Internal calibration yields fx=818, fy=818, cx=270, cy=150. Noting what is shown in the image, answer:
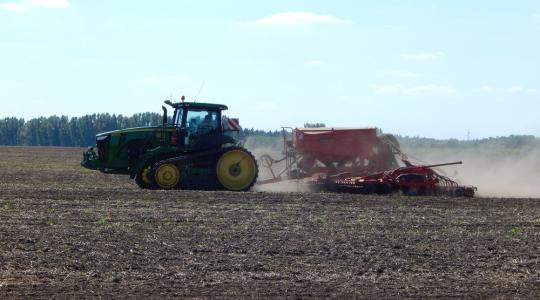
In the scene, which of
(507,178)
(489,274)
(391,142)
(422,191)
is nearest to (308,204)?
(422,191)

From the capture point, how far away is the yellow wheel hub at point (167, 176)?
2314 cm

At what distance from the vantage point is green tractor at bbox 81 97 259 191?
23547 mm

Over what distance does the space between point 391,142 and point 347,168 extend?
1596 mm

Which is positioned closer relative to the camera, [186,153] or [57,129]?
[186,153]

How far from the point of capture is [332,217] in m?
16.5

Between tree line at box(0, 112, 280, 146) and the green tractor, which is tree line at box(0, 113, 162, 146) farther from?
the green tractor

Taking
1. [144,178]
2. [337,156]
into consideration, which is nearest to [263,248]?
[144,178]

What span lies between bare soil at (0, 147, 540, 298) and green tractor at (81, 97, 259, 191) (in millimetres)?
3916

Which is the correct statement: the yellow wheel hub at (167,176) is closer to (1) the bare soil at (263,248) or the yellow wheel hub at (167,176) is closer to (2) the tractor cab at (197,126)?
(2) the tractor cab at (197,126)

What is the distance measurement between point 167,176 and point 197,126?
1.73m

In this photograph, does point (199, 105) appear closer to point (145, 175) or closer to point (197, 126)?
point (197, 126)

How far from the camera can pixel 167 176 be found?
23234 millimetres

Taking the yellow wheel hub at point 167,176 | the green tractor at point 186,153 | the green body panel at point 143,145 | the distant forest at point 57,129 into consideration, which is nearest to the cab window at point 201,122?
Result: the green tractor at point 186,153

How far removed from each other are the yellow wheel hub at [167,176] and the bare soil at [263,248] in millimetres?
3518
